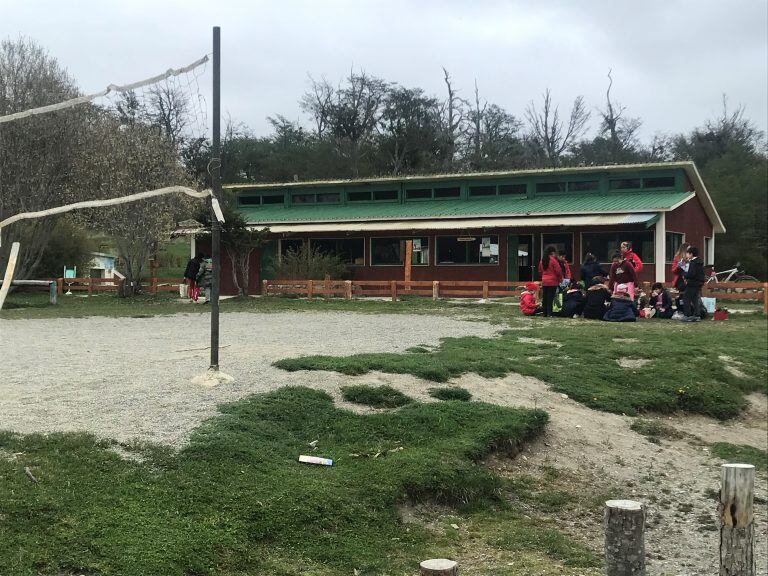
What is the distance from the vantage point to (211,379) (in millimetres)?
9070

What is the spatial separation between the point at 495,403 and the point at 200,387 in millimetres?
3456

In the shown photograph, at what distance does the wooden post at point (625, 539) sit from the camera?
4484mm

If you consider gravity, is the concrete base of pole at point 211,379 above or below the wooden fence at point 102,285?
below

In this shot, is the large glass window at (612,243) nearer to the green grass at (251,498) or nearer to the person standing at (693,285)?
the person standing at (693,285)

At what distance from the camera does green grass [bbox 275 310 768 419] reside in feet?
35.0

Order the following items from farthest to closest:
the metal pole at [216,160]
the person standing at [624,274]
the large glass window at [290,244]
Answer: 1. the large glass window at [290,244]
2. the person standing at [624,274]
3. the metal pole at [216,160]

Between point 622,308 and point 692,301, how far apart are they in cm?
183

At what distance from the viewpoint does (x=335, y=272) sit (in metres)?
29.3

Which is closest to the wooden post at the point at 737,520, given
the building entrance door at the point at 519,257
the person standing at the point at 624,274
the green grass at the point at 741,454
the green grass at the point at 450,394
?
the green grass at the point at 450,394

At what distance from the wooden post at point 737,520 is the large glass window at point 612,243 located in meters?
23.9

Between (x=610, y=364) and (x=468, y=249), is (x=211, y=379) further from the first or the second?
(x=468, y=249)

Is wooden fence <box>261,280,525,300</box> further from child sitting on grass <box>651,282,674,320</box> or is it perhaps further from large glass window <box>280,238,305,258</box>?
child sitting on grass <box>651,282,674,320</box>

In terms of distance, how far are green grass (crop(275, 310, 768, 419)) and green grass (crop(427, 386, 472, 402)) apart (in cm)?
58

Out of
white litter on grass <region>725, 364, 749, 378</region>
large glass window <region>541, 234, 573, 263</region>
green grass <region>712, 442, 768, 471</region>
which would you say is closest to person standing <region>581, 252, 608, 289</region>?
white litter on grass <region>725, 364, 749, 378</region>
